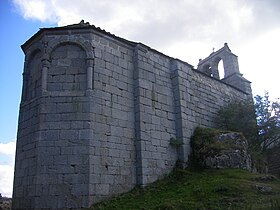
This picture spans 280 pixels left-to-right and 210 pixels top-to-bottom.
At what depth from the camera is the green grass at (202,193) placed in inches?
283

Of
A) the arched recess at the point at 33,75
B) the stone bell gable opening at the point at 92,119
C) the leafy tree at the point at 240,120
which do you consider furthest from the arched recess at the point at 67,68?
the leafy tree at the point at 240,120

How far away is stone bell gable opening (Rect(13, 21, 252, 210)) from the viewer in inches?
326

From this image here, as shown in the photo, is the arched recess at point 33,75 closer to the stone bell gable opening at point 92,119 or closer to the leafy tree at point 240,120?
the stone bell gable opening at point 92,119

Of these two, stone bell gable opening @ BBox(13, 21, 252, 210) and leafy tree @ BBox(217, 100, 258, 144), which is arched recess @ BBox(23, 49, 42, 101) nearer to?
stone bell gable opening @ BBox(13, 21, 252, 210)

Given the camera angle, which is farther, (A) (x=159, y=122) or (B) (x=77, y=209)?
(A) (x=159, y=122)

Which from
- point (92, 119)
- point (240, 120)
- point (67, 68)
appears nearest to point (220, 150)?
point (240, 120)

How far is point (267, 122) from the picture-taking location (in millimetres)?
13625

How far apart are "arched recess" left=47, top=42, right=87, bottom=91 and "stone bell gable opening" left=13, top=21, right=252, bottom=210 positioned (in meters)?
0.03

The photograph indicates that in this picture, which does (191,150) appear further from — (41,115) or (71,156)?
(41,115)

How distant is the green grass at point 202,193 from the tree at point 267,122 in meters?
4.46

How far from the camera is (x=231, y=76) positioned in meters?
17.4

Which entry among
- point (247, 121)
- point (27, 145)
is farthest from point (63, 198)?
point (247, 121)

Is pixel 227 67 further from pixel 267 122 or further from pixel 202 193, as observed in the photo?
pixel 202 193

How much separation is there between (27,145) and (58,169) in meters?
1.58
